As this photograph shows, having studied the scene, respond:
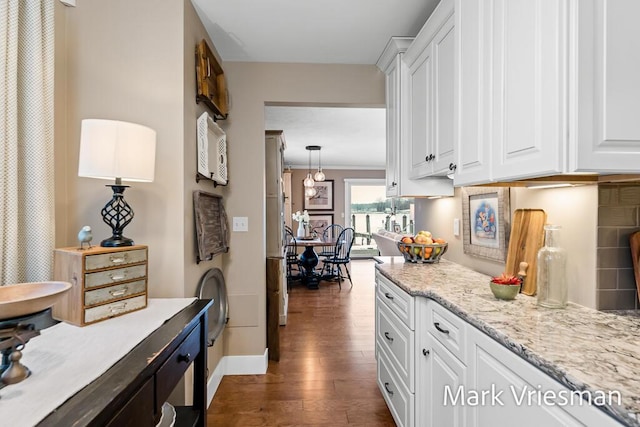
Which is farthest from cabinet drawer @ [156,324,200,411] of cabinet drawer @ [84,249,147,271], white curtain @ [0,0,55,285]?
white curtain @ [0,0,55,285]

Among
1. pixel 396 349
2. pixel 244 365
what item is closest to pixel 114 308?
pixel 396 349

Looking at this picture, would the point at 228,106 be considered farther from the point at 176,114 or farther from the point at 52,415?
the point at 52,415

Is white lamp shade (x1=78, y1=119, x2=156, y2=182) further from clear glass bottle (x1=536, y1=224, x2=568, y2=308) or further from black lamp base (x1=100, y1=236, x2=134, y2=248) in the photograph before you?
clear glass bottle (x1=536, y1=224, x2=568, y2=308)

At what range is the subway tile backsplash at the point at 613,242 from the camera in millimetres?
1234

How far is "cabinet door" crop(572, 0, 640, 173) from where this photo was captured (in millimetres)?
953

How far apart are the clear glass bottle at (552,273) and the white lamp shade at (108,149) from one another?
168 cm

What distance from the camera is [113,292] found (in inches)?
50.6

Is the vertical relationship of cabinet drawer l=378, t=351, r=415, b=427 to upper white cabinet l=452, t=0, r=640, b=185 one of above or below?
below

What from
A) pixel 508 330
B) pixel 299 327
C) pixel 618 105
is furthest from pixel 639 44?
pixel 299 327

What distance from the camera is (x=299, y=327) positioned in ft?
12.2

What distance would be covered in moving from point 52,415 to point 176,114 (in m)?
1.51

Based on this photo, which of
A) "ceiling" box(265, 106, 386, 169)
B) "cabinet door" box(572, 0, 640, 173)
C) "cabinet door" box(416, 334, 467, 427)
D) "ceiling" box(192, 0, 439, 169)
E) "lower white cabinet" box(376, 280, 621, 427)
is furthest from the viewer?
"ceiling" box(265, 106, 386, 169)

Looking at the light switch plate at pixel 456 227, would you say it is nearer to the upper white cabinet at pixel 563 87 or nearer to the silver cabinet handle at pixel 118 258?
the upper white cabinet at pixel 563 87

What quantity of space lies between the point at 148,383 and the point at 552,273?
1.46 metres
